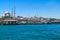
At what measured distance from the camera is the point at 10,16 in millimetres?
162375

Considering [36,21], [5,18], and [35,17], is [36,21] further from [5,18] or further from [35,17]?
[5,18]

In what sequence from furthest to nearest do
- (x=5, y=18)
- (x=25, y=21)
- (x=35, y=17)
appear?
1. (x=35, y=17)
2. (x=25, y=21)
3. (x=5, y=18)

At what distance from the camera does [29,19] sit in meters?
183

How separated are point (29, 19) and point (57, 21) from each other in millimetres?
30194

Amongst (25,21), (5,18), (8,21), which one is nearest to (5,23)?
(8,21)

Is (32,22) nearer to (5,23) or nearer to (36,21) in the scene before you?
(36,21)

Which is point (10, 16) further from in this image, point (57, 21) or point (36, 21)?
point (57, 21)

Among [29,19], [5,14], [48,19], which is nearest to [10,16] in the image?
[5,14]

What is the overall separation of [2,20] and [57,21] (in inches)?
2560

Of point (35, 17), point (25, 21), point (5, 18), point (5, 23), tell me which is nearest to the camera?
point (5, 23)

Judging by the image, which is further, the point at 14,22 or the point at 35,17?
the point at 35,17

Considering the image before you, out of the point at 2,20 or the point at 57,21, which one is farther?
the point at 57,21

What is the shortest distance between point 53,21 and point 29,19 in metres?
27.1

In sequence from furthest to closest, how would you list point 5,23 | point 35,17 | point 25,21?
point 35,17, point 25,21, point 5,23
